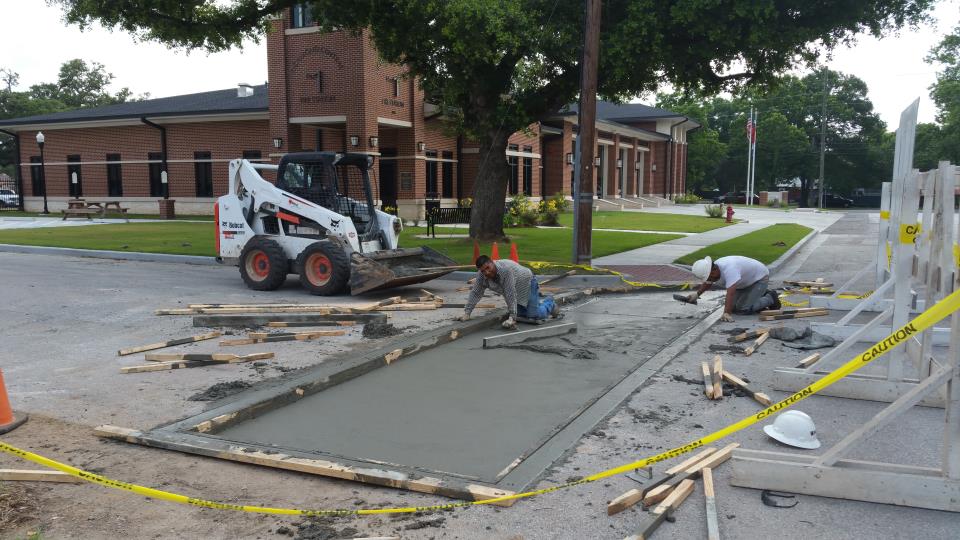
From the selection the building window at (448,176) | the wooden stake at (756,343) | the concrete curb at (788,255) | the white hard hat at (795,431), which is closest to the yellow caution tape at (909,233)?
the wooden stake at (756,343)

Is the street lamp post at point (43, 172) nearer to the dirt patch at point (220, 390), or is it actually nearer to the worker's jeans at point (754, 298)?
the dirt patch at point (220, 390)

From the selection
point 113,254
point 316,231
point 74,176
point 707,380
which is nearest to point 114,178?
point 74,176

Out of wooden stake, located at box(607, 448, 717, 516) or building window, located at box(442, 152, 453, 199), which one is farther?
building window, located at box(442, 152, 453, 199)

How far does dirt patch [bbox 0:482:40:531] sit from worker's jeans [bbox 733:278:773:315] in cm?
963

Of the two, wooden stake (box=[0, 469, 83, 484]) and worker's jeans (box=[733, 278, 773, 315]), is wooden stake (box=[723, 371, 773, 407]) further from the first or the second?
wooden stake (box=[0, 469, 83, 484])

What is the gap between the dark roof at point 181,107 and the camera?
3512cm

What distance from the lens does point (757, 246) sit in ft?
71.0

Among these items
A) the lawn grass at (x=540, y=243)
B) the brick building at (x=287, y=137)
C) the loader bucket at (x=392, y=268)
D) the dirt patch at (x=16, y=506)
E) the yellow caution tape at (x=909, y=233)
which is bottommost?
the dirt patch at (x=16, y=506)

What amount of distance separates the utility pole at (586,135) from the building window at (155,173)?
29.2m

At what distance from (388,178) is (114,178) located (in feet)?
53.8

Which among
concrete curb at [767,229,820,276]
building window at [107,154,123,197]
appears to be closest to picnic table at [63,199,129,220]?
building window at [107,154,123,197]

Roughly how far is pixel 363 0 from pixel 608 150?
3703 centimetres

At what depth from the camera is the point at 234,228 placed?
13.6m

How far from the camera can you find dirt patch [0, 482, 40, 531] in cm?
414
